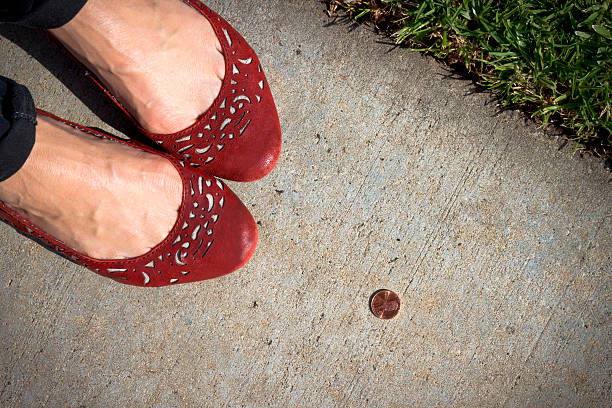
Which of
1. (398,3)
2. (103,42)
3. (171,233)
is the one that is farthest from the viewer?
(398,3)

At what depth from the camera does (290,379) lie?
6.12 feet

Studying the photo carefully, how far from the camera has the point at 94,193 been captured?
1582 millimetres

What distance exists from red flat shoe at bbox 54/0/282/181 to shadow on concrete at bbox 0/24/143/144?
245 millimetres

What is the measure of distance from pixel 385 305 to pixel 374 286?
0.31ft

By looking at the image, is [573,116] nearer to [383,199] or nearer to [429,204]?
[429,204]

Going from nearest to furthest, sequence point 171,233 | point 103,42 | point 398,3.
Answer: point 103,42, point 171,233, point 398,3

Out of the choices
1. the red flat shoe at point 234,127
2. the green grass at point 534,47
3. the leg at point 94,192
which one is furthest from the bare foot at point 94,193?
the green grass at point 534,47

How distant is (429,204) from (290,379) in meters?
1.01

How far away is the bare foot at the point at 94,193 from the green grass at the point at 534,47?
1156 millimetres

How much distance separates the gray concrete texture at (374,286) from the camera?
6.11ft

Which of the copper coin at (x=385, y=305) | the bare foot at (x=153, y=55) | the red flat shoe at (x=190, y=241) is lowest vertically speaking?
the copper coin at (x=385, y=305)

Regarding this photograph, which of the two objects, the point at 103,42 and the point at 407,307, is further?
the point at 407,307

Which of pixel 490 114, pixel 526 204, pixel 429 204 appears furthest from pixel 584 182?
pixel 429 204

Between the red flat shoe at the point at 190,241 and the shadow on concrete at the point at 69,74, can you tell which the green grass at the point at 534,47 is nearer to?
the red flat shoe at the point at 190,241
